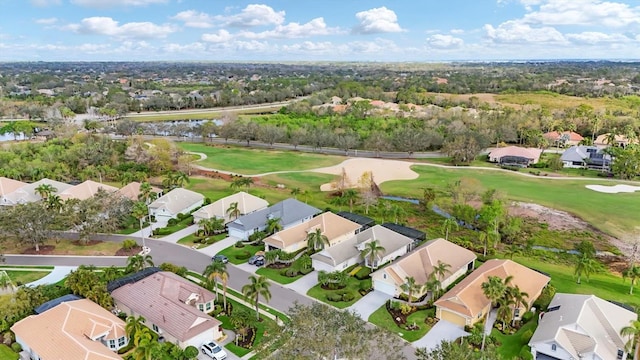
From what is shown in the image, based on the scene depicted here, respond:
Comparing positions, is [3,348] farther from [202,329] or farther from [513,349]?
[513,349]

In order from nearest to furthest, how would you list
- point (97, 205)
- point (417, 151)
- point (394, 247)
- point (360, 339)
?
point (360, 339) → point (394, 247) → point (97, 205) → point (417, 151)

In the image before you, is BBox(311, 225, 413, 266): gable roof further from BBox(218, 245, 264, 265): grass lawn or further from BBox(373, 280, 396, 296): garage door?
BBox(218, 245, 264, 265): grass lawn

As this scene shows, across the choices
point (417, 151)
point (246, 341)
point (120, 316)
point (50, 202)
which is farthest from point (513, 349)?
point (417, 151)

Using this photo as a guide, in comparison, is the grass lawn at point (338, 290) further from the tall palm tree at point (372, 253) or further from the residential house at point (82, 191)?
the residential house at point (82, 191)

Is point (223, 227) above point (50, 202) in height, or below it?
below

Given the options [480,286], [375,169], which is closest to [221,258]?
[480,286]
